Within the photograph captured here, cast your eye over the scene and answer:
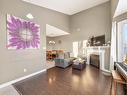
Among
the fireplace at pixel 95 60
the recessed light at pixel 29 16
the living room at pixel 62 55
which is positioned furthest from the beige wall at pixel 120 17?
the recessed light at pixel 29 16

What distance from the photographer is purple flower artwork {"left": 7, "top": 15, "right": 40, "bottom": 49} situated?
12.1ft

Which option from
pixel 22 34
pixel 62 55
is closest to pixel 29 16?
pixel 22 34

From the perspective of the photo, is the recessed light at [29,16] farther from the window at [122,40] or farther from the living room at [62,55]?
the window at [122,40]

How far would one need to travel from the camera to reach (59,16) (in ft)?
21.5

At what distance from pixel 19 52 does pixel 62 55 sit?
9.76 feet

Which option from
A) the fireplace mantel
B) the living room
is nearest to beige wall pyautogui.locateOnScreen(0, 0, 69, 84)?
the living room

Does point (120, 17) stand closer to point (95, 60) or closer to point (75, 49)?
point (95, 60)

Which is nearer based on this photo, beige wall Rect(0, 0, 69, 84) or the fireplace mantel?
beige wall Rect(0, 0, 69, 84)

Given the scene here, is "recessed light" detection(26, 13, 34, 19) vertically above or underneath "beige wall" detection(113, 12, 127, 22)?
above

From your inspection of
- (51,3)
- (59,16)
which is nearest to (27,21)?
(51,3)

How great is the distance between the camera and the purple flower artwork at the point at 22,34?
12.1 feet

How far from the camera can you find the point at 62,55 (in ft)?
21.0

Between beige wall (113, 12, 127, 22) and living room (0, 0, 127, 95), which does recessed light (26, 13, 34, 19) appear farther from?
beige wall (113, 12, 127, 22)

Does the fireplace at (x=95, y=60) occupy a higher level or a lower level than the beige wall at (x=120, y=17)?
lower
